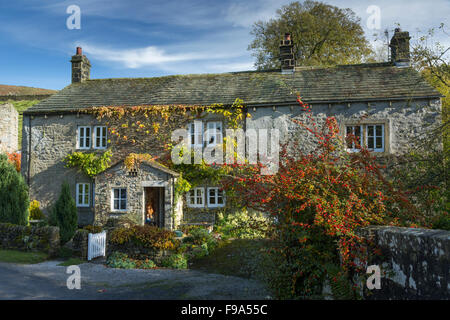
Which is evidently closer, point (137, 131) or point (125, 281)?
point (125, 281)

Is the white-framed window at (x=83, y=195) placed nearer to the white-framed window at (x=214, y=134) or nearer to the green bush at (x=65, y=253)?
the green bush at (x=65, y=253)

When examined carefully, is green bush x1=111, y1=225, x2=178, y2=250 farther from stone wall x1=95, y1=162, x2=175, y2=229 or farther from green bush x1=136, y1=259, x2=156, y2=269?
stone wall x1=95, y1=162, x2=175, y2=229

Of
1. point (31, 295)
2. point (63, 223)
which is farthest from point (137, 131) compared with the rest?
point (31, 295)

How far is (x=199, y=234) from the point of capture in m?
12.3

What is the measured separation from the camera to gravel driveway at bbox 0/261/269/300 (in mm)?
7219

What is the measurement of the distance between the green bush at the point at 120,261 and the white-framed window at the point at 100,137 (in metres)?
7.97

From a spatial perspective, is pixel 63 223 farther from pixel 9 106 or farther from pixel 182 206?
pixel 9 106

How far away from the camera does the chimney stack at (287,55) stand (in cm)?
1855

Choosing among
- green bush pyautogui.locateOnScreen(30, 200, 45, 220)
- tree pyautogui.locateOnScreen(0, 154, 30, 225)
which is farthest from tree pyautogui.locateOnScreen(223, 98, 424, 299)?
green bush pyautogui.locateOnScreen(30, 200, 45, 220)

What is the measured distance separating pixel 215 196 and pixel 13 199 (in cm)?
853

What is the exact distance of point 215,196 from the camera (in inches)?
648

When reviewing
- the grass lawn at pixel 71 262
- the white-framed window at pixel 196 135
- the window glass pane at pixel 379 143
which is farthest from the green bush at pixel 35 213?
the window glass pane at pixel 379 143

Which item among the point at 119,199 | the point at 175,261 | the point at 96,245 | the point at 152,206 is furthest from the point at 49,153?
the point at 175,261
